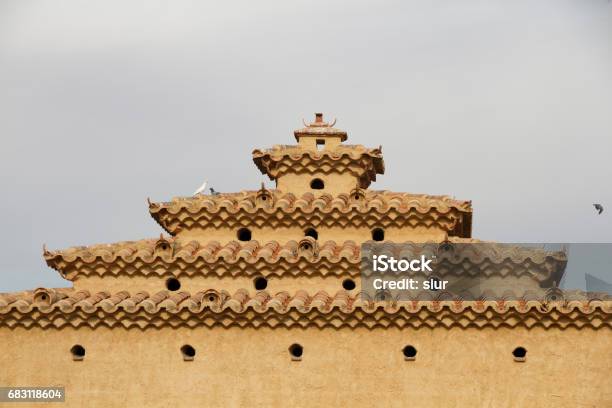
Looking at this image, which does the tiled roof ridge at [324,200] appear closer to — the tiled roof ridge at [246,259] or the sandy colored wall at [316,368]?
the tiled roof ridge at [246,259]

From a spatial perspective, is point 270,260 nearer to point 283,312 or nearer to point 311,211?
point 283,312

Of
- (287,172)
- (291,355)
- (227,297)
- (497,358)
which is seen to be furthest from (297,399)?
(287,172)

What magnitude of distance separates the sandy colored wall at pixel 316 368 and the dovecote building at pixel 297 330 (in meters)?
0.03

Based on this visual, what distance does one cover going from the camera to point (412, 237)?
31.1 metres

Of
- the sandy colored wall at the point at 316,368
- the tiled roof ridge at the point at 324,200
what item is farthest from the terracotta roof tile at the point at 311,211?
the sandy colored wall at the point at 316,368

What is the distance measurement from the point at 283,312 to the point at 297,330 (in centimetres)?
63

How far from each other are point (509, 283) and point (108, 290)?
10382 millimetres

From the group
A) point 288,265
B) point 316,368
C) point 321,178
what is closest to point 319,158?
point 321,178

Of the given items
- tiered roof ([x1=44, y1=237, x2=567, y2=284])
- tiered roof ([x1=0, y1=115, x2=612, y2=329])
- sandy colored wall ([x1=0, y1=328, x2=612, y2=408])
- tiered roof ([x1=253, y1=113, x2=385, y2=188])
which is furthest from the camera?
tiered roof ([x1=253, y1=113, x2=385, y2=188])

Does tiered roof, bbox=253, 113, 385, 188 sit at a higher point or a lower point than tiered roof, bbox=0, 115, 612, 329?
higher

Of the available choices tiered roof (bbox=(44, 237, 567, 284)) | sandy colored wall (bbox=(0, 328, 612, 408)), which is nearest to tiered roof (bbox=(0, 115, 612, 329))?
tiered roof (bbox=(44, 237, 567, 284))

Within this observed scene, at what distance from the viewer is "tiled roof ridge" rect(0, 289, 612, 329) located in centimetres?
2841

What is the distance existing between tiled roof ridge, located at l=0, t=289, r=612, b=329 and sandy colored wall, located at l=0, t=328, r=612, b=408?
9.4 inches

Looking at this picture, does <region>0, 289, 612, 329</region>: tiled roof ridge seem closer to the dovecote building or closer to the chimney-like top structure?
the dovecote building
